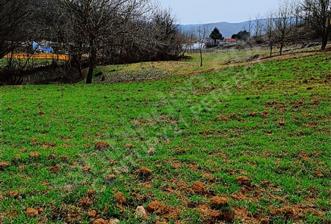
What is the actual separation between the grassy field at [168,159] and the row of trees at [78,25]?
43.4 feet

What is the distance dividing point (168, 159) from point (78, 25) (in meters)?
22.4

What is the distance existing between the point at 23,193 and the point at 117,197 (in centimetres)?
166

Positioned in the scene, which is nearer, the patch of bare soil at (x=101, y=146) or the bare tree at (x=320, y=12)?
the patch of bare soil at (x=101, y=146)

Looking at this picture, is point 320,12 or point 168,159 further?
point 320,12

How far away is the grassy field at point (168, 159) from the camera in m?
6.80

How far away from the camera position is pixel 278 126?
12.4m

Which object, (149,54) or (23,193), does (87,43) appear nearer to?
(149,54)

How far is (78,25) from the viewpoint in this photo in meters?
29.6

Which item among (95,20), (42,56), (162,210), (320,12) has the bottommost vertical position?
(162,210)

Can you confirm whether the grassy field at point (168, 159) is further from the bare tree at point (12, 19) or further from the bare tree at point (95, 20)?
the bare tree at point (12, 19)

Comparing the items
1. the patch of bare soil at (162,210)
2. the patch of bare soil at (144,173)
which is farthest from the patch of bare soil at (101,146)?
the patch of bare soil at (162,210)

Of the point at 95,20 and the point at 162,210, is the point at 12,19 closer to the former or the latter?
the point at 95,20

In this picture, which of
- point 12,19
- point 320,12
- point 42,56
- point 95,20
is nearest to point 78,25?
point 95,20

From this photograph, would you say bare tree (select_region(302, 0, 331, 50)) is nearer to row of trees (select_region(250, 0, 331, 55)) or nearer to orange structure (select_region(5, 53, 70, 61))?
row of trees (select_region(250, 0, 331, 55))
